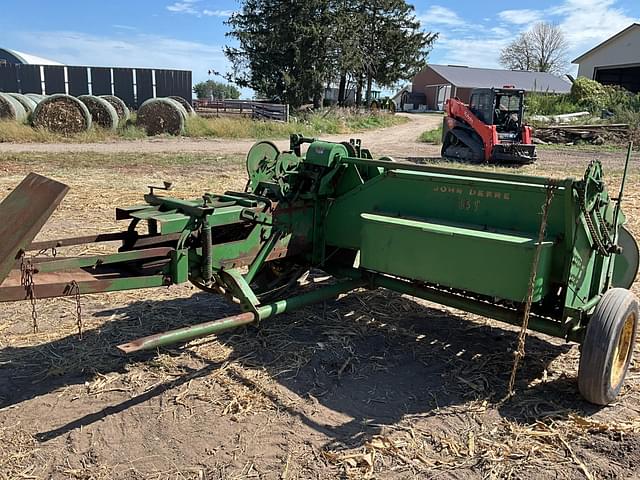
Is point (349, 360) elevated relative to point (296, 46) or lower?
lower

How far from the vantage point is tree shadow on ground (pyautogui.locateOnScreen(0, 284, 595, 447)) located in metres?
3.71

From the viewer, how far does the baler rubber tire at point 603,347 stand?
11.7 ft

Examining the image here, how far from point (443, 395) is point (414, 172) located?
1.70 meters

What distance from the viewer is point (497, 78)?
213 ft

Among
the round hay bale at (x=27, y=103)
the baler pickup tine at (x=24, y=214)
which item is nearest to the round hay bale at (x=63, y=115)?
the round hay bale at (x=27, y=103)

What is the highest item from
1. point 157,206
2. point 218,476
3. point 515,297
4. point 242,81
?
point 242,81

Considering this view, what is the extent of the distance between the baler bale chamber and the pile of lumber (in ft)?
72.6

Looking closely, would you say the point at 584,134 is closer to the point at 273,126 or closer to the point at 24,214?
the point at 273,126

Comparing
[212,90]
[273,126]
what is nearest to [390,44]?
[273,126]

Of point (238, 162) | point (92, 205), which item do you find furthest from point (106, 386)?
point (238, 162)

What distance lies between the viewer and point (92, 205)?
30.4 feet

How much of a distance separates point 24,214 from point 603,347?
11.2 ft

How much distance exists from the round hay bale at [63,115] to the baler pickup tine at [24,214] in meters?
20.0

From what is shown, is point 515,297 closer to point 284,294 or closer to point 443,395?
point 443,395
